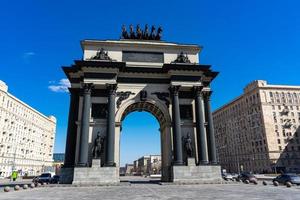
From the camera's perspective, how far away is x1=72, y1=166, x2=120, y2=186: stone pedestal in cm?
2528

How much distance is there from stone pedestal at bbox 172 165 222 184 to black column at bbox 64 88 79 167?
12162 millimetres

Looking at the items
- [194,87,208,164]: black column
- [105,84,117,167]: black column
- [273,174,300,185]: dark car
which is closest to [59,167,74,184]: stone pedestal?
[105,84,117,167]: black column

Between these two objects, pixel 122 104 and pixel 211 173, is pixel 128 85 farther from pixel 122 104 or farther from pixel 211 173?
pixel 211 173

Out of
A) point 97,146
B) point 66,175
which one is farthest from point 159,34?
point 66,175

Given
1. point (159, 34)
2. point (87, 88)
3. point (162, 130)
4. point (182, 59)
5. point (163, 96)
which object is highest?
point (159, 34)

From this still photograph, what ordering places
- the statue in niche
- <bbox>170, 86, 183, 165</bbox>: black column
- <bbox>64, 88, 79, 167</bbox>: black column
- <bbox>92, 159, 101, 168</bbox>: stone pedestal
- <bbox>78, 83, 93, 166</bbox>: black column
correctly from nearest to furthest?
<bbox>92, 159, 101, 168</bbox>: stone pedestal < <bbox>78, 83, 93, 166</bbox>: black column < the statue in niche < <bbox>170, 86, 183, 165</bbox>: black column < <bbox>64, 88, 79, 167</bbox>: black column

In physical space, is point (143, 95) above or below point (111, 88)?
below

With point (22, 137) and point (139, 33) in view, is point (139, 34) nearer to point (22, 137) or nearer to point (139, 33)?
point (139, 33)

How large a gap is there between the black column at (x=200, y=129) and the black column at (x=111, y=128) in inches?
402

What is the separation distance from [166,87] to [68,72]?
12.9 m

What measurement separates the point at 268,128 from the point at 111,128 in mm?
67929

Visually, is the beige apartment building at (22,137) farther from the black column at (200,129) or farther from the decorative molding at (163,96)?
the black column at (200,129)

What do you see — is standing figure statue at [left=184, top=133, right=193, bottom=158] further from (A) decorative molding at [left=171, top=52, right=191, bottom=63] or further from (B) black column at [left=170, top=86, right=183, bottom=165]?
(A) decorative molding at [left=171, top=52, right=191, bottom=63]

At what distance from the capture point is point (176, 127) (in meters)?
28.9
